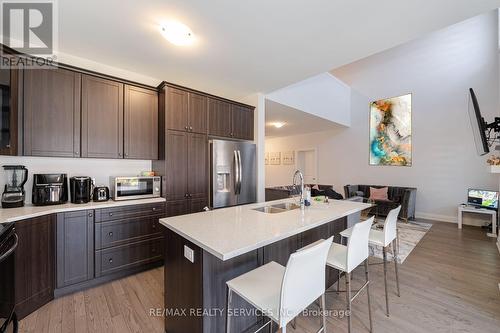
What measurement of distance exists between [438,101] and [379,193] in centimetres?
270

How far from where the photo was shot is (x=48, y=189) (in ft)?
7.50

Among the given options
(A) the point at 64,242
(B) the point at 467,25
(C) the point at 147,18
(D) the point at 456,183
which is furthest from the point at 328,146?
(A) the point at 64,242

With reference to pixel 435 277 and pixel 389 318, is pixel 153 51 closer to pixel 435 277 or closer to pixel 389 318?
pixel 389 318

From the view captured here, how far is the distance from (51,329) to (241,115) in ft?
11.1

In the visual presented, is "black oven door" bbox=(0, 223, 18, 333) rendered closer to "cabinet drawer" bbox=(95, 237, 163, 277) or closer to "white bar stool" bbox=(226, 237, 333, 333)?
"cabinet drawer" bbox=(95, 237, 163, 277)

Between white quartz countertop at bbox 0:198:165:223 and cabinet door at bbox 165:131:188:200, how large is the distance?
0.96 ft

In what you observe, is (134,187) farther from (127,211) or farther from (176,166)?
(176,166)

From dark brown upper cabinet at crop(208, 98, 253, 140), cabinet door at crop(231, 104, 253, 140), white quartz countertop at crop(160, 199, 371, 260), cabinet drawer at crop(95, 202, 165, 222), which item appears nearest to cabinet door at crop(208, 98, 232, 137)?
dark brown upper cabinet at crop(208, 98, 253, 140)

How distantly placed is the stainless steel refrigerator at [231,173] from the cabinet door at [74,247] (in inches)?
58.6

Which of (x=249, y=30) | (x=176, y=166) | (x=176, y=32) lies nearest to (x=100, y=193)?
(x=176, y=166)

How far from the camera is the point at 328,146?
739 cm

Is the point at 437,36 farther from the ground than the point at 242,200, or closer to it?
farther from the ground

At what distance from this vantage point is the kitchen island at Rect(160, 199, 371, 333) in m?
1.28

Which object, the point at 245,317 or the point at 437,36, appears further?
the point at 437,36
